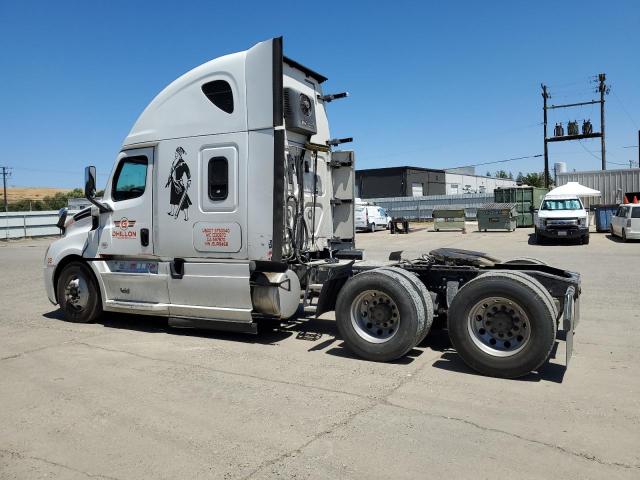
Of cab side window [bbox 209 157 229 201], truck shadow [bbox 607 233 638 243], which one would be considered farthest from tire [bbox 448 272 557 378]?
truck shadow [bbox 607 233 638 243]

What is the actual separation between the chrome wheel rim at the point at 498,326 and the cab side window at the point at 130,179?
4.89 metres

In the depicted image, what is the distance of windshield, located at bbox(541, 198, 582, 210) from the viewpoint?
2284 centimetres

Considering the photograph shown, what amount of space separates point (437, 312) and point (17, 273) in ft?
45.4

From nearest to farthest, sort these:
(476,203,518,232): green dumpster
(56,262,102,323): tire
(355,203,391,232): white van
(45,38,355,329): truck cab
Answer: (45,38,355,329): truck cab → (56,262,102,323): tire → (476,203,518,232): green dumpster → (355,203,391,232): white van

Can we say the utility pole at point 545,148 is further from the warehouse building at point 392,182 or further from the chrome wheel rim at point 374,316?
the chrome wheel rim at point 374,316

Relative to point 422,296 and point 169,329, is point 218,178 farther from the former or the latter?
point 422,296

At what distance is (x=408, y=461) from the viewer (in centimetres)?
370

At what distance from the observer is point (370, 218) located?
3359 centimetres

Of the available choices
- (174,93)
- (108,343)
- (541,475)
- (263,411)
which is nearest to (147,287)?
(108,343)

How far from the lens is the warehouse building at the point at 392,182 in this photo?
60.4 m

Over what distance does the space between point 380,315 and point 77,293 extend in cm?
502

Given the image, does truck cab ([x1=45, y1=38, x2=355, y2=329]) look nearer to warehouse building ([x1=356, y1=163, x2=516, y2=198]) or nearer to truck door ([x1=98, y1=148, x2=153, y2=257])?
truck door ([x1=98, y1=148, x2=153, y2=257])

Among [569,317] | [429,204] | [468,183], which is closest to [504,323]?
[569,317]

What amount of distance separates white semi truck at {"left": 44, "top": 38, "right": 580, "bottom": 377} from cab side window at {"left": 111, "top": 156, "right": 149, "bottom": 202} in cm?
2
